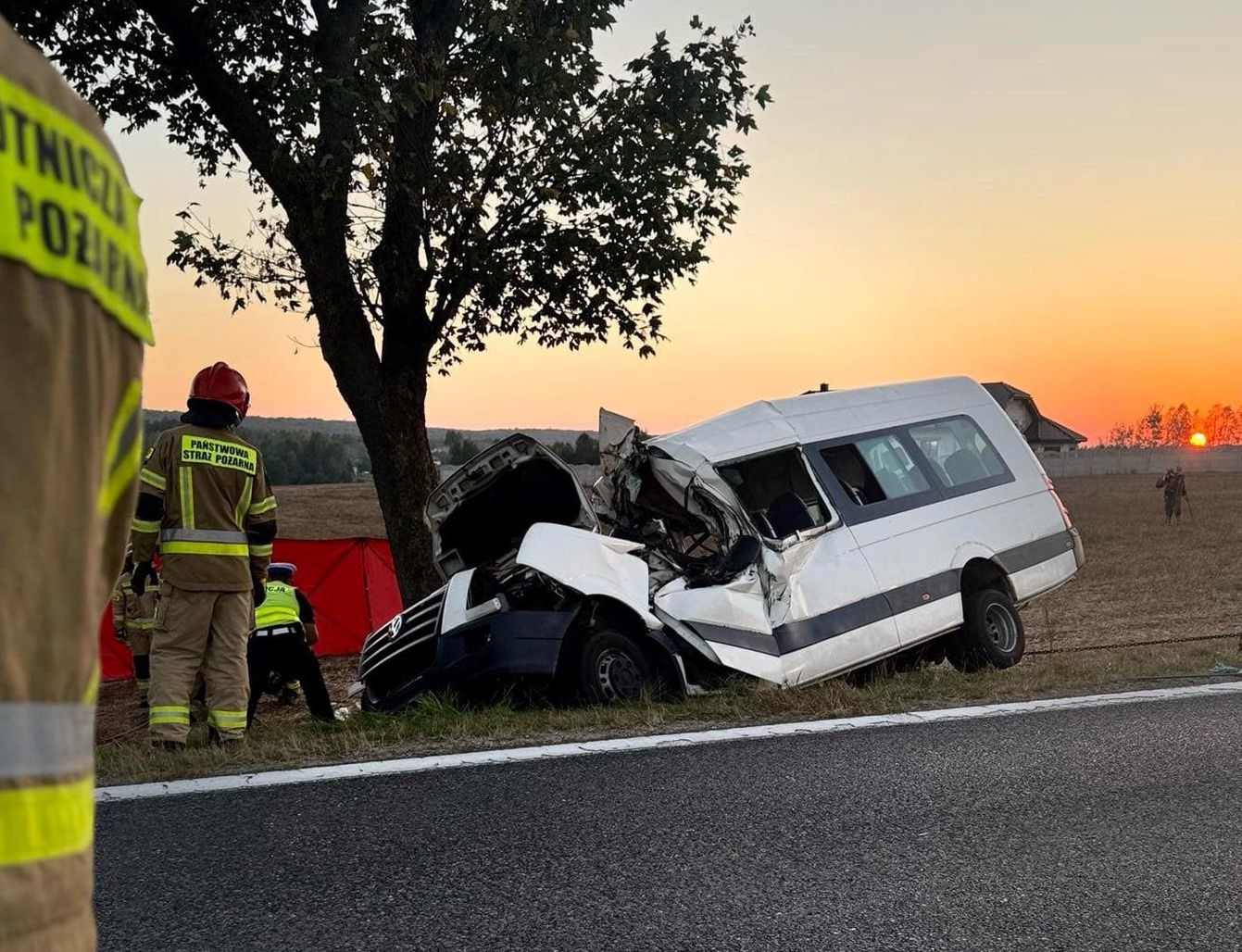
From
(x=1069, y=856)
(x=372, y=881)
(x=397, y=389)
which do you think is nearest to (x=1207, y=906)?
(x=1069, y=856)

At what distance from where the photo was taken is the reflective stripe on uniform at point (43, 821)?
0.92 m

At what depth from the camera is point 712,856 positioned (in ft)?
12.6

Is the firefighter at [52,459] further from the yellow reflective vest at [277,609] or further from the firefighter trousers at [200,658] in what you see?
the yellow reflective vest at [277,609]

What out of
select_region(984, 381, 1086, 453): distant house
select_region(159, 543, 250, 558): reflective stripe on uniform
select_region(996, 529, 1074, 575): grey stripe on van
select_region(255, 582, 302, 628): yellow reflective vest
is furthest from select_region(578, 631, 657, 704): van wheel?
select_region(984, 381, 1086, 453): distant house

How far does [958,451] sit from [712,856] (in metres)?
6.42

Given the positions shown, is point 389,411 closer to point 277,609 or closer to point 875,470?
point 277,609

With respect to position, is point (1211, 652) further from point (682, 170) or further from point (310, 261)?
point (310, 261)

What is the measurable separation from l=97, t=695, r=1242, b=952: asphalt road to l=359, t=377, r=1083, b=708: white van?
1882 mm

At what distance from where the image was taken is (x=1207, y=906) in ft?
11.3

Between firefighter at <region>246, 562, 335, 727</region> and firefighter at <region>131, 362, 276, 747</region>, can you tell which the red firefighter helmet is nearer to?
firefighter at <region>131, 362, 276, 747</region>

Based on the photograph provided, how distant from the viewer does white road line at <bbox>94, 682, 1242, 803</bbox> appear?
4828mm

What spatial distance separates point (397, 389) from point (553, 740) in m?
6.91

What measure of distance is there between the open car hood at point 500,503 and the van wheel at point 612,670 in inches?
35.2

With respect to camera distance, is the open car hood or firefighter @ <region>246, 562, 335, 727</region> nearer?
the open car hood
